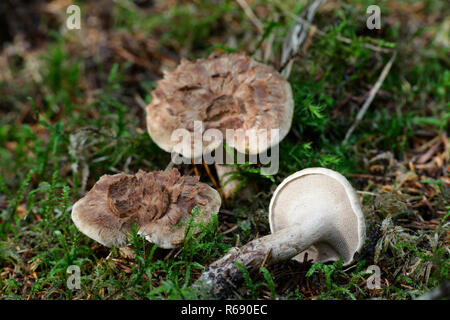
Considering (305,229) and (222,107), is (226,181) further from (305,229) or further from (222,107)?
(305,229)

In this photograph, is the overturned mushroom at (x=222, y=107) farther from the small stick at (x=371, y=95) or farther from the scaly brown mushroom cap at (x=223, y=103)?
the small stick at (x=371, y=95)

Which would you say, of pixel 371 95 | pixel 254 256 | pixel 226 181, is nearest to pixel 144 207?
pixel 254 256

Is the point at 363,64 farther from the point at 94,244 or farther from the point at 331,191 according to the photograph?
the point at 94,244

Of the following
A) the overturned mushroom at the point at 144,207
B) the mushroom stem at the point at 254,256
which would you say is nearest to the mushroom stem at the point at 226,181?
the overturned mushroom at the point at 144,207

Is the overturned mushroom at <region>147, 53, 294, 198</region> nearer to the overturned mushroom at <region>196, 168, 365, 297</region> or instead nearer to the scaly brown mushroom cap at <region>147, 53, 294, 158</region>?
the scaly brown mushroom cap at <region>147, 53, 294, 158</region>

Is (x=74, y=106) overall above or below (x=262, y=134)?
below
